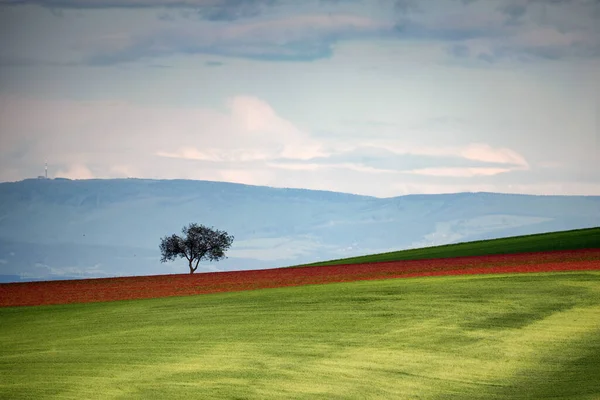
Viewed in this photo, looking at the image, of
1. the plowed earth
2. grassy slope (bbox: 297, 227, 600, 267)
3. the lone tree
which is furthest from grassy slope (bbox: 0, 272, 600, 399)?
the lone tree

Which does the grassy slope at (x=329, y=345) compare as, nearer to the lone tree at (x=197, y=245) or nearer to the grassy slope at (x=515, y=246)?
the grassy slope at (x=515, y=246)

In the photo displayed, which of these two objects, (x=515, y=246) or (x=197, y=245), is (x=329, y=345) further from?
(x=197, y=245)

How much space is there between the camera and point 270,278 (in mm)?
59375

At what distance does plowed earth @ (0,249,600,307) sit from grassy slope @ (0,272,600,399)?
6.47 m

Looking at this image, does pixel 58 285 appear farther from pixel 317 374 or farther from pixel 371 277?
pixel 317 374

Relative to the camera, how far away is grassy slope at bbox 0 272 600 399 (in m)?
23.7

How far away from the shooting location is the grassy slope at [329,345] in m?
23.7

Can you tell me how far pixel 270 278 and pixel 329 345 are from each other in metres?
30.0

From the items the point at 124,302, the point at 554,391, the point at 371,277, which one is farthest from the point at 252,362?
the point at 371,277

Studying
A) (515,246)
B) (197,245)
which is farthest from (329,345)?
(197,245)

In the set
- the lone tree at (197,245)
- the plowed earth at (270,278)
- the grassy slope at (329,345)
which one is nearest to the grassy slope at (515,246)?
the plowed earth at (270,278)

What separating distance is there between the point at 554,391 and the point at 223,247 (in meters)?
71.7

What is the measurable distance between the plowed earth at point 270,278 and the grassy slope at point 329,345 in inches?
255

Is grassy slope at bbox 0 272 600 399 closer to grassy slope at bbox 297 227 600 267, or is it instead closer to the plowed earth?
the plowed earth
